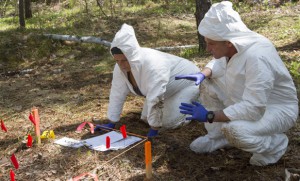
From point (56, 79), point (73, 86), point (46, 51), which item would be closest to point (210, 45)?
point (73, 86)

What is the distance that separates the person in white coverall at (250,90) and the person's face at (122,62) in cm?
86

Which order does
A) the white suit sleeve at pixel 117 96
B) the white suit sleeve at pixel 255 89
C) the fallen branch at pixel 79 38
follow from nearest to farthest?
the white suit sleeve at pixel 255 89
the white suit sleeve at pixel 117 96
the fallen branch at pixel 79 38

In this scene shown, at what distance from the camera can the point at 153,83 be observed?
347 centimetres

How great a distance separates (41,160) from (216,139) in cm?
160

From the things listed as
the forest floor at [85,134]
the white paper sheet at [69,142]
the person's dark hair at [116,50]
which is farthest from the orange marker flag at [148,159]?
the person's dark hair at [116,50]

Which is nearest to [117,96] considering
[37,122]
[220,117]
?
[37,122]

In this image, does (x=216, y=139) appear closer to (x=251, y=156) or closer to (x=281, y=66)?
(x=251, y=156)

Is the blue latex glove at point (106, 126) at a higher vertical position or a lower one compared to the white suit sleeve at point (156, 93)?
lower

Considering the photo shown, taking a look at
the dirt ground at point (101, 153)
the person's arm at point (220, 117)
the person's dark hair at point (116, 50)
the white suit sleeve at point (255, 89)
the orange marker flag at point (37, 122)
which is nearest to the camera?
the white suit sleeve at point (255, 89)

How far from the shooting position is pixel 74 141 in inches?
146

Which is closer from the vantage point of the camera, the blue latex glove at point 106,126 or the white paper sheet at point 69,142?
the white paper sheet at point 69,142

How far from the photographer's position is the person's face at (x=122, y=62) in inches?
138

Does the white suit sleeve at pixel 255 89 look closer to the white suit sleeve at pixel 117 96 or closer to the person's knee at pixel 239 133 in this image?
the person's knee at pixel 239 133

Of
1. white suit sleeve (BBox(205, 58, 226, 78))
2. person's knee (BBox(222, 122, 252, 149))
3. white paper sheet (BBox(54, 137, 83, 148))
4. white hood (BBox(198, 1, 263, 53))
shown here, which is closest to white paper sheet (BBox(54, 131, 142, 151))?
white paper sheet (BBox(54, 137, 83, 148))
